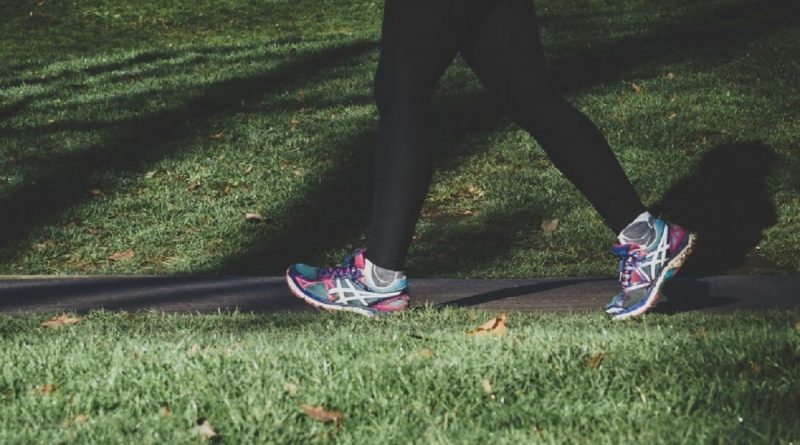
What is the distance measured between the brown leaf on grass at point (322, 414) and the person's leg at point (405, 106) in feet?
3.56

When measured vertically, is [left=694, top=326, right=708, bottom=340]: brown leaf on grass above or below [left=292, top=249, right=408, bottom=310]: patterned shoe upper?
below

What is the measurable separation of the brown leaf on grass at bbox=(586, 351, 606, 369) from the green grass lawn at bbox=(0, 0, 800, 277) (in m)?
3.07

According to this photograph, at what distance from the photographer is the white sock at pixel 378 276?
3.80 m

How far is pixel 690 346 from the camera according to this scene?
3.09m

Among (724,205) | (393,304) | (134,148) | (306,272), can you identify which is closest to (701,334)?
(393,304)

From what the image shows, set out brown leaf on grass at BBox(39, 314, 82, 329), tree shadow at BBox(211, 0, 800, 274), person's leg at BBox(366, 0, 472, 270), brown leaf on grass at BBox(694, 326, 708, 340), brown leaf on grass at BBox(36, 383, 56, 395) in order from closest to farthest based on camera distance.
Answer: brown leaf on grass at BBox(36, 383, 56, 395) < brown leaf on grass at BBox(694, 326, 708, 340) < person's leg at BBox(366, 0, 472, 270) < brown leaf on grass at BBox(39, 314, 82, 329) < tree shadow at BBox(211, 0, 800, 274)

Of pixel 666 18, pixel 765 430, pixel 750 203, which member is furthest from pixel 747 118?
pixel 765 430

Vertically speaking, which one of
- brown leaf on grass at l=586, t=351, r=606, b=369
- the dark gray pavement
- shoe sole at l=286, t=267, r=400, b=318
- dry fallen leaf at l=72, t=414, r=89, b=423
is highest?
dry fallen leaf at l=72, t=414, r=89, b=423

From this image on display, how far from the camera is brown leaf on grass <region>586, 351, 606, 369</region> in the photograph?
2.97 m

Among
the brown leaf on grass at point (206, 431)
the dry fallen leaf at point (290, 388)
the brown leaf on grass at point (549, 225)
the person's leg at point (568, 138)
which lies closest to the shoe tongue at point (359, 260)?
the person's leg at point (568, 138)

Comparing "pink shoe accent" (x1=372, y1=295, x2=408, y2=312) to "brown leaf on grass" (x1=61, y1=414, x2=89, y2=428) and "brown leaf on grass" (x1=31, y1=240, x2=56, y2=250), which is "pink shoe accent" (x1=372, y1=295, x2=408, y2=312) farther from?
"brown leaf on grass" (x1=31, y1=240, x2=56, y2=250)

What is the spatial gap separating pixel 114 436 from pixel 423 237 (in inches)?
167

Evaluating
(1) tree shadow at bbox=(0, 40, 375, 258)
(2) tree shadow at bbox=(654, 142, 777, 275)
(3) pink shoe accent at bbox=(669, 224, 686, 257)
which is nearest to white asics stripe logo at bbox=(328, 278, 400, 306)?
(3) pink shoe accent at bbox=(669, 224, 686, 257)

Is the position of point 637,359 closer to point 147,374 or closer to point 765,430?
point 765,430
